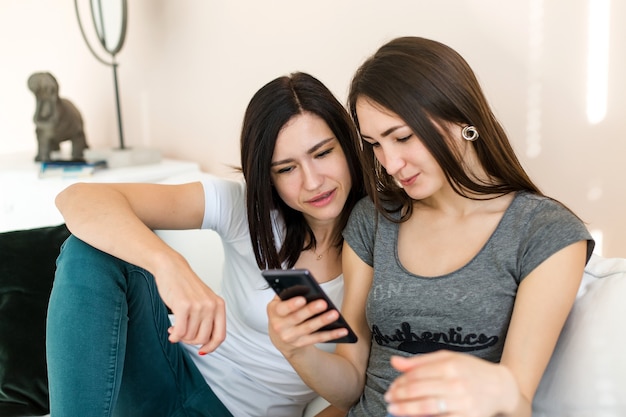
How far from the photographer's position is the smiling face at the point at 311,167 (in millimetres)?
1231

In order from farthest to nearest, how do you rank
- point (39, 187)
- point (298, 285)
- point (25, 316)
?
1. point (39, 187)
2. point (25, 316)
3. point (298, 285)

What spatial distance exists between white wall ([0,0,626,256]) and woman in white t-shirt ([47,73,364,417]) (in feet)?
1.21

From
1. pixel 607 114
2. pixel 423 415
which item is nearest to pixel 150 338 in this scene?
pixel 423 415

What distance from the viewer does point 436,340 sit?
106 centimetres

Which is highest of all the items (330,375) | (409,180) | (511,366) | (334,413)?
(409,180)

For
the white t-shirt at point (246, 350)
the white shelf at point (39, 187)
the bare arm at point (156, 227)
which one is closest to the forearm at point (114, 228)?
the bare arm at point (156, 227)

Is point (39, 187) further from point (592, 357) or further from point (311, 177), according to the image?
point (592, 357)

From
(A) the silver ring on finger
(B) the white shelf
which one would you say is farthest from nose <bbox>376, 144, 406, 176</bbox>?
(B) the white shelf

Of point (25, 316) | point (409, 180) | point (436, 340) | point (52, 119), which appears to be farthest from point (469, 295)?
point (52, 119)

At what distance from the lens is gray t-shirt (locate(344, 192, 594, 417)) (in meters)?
0.99

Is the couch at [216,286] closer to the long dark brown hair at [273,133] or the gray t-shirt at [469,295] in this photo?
the gray t-shirt at [469,295]

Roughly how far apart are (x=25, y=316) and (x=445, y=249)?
3.20 ft

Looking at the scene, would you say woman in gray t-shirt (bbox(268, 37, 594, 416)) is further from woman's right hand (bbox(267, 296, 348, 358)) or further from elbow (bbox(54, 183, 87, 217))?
elbow (bbox(54, 183, 87, 217))

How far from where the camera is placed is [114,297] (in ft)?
3.78
